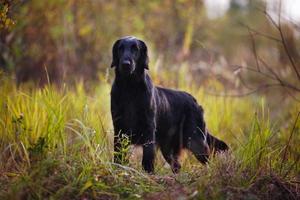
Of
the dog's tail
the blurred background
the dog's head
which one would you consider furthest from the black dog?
the blurred background

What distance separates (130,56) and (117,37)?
8.34m

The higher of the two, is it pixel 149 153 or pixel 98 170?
pixel 98 170

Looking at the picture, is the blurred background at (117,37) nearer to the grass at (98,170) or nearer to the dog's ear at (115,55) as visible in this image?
the dog's ear at (115,55)

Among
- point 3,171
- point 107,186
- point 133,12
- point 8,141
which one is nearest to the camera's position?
point 107,186

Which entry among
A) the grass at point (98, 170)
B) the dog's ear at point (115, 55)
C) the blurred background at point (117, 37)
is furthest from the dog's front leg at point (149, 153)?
the blurred background at point (117, 37)

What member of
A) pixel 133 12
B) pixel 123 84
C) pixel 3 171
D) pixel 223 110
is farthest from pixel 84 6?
pixel 3 171

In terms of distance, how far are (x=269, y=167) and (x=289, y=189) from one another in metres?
0.29

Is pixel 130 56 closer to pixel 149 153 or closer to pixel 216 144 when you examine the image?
pixel 149 153

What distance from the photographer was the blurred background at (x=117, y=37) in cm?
1177

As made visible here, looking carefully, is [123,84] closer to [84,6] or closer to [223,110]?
[223,110]

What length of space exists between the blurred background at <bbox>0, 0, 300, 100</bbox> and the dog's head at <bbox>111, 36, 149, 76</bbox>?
3.05 m

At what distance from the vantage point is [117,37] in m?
14.9

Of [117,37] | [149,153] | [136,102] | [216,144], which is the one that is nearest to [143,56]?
[136,102]

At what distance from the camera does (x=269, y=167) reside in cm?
600
